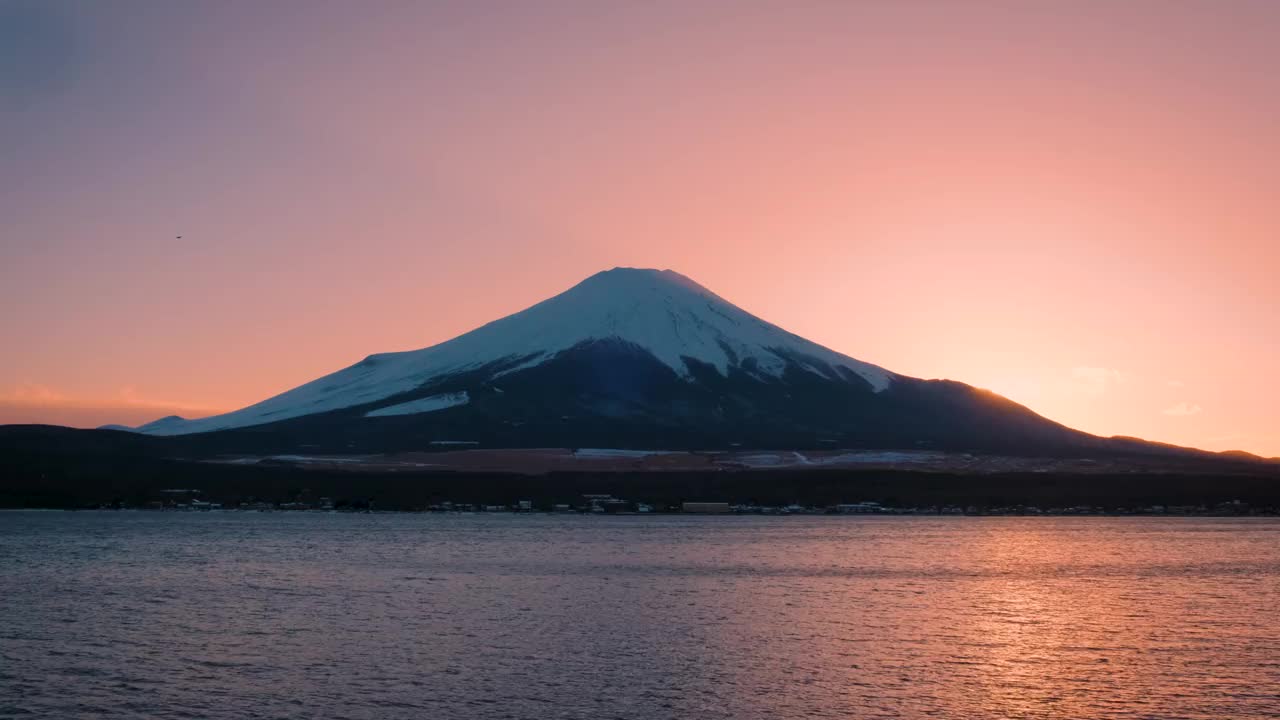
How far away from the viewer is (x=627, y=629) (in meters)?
52.4

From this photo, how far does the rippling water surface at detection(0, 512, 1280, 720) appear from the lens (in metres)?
37.5

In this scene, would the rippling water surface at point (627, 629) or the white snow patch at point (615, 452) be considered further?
the white snow patch at point (615, 452)

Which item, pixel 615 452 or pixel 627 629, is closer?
pixel 627 629

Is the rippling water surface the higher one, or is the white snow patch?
the white snow patch

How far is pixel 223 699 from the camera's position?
3694 centimetres

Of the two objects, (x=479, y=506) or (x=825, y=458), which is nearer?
(x=479, y=506)

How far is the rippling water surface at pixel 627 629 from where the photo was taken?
1475 inches

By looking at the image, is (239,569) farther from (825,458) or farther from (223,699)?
(825,458)

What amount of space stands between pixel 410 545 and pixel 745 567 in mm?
28785

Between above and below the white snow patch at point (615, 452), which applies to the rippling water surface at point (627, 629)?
below

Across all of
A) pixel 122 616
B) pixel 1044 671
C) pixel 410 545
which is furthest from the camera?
pixel 410 545

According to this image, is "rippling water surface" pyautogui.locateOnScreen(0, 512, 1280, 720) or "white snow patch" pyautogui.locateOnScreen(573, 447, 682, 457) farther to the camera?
"white snow patch" pyautogui.locateOnScreen(573, 447, 682, 457)

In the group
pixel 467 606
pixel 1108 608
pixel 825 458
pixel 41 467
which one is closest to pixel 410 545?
pixel 467 606

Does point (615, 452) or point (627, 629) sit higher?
point (615, 452)
